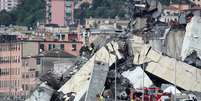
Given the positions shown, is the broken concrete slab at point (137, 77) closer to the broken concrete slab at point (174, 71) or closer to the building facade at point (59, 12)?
the broken concrete slab at point (174, 71)

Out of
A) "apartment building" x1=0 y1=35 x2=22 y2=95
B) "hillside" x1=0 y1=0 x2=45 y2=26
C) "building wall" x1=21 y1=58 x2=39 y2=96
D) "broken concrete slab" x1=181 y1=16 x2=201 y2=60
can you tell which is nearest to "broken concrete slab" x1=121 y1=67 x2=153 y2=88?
"broken concrete slab" x1=181 y1=16 x2=201 y2=60

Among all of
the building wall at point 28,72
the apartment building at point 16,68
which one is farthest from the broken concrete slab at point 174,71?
the building wall at point 28,72

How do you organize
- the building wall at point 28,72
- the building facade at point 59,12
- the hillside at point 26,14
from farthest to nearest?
the hillside at point 26,14
the building facade at point 59,12
the building wall at point 28,72

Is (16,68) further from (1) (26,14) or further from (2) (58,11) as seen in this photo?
(1) (26,14)

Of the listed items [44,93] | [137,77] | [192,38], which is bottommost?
[44,93]

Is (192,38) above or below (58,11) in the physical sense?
above

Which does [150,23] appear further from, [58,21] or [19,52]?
[58,21]

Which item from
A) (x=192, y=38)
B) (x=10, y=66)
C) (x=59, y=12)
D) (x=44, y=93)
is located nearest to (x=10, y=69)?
(x=10, y=66)
